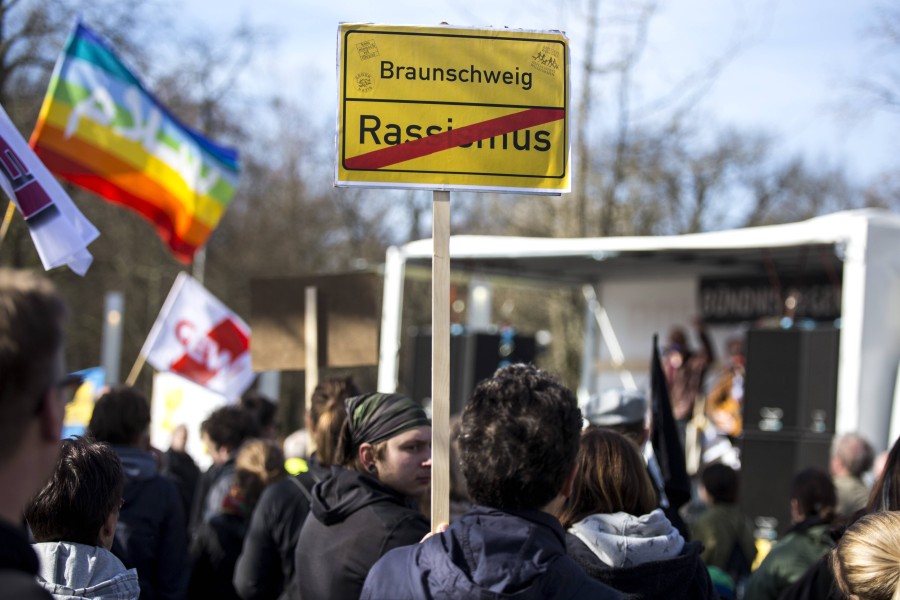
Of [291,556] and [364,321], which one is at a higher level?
[364,321]

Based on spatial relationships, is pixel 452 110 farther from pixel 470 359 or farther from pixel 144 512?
pixel 470 359

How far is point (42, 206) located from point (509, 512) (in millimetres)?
3083

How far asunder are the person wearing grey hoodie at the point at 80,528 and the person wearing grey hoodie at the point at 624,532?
1230mm

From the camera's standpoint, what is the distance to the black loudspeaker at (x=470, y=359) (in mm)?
12023

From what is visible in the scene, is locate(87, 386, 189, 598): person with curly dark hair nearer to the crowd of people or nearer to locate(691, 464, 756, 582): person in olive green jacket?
the crowd of people

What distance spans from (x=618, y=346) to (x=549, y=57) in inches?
441

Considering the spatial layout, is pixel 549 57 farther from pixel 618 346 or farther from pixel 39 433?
pixel 618 346

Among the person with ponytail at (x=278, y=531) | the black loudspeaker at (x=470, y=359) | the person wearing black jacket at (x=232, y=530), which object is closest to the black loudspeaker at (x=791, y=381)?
the black loudspeaker at (x=470, y=359)

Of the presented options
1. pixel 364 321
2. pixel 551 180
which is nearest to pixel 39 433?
pixel 551 180

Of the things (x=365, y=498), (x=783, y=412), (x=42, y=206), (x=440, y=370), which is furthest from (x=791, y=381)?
(x=440, y=370)

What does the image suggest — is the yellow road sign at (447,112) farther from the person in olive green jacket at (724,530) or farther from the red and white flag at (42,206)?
the person in olive green jacket at (724,530)

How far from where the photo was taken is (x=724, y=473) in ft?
20.8

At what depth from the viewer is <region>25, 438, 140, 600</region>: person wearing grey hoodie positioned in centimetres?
275

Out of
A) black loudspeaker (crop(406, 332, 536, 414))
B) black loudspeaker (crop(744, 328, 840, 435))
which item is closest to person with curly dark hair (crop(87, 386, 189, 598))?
black loudspeaker (crop(744, 328, 840, 435))
